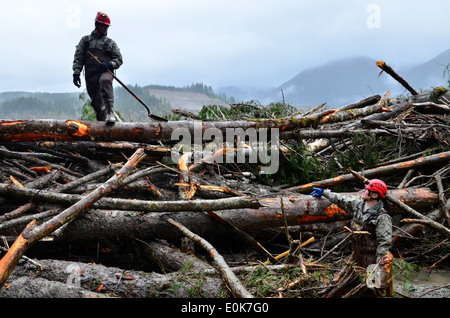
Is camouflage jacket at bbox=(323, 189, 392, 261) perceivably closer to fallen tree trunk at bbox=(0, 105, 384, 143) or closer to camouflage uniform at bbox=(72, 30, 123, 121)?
fallen tree trunk at bbox=(0, 105, 384, 143)

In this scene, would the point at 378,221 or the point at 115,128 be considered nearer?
the point at 378,221

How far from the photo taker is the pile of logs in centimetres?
391

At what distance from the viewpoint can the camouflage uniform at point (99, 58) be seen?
7223 millimetres

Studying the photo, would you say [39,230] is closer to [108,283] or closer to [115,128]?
[108,283]

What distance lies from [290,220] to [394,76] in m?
4.71

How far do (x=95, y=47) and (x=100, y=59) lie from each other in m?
A: 0.24

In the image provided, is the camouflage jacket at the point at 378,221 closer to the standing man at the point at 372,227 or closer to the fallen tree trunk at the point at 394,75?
the standing man at the point at 372,227

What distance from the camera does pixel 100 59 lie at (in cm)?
732

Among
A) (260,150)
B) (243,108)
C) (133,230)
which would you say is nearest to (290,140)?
(260,150)

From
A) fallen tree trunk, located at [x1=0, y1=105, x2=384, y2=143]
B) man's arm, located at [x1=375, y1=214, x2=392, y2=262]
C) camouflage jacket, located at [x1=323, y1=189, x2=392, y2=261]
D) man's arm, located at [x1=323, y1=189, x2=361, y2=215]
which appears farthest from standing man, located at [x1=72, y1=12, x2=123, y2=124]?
man's arm, located at [x1=375, y1=214, x2=392, y2=262]

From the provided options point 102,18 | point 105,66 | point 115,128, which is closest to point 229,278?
point 115,128

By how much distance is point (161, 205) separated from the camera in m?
4.75

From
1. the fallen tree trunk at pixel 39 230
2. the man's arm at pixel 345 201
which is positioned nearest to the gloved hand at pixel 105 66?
the fallen tree trunk at pixel 39 230
